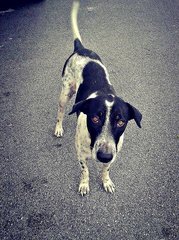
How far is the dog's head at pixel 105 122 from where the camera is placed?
2.75 metres

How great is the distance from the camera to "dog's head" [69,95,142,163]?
9.04ft

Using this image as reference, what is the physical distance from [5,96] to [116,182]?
9.01 feet

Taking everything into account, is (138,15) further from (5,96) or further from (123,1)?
(5,96)

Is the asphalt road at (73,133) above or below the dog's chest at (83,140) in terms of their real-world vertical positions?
below

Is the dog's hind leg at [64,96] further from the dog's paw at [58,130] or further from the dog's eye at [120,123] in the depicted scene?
the dog's eye at [120,123]

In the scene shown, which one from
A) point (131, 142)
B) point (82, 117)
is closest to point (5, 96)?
point (82, 117)

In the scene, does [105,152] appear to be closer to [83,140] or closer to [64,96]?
[83,140]

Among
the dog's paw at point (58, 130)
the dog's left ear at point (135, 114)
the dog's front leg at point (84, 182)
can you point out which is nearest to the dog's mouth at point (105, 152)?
the dog's left ear at point (135, 114)

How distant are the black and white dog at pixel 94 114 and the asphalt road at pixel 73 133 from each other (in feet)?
1.09

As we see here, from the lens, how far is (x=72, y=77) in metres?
4.15

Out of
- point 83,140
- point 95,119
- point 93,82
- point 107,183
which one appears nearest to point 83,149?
point 83,140

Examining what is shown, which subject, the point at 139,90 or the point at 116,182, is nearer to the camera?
the point at 116,182

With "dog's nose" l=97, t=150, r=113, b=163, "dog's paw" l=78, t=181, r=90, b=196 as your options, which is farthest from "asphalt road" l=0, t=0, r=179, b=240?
"dog's nose" l=97, t=150, r=113, b=163

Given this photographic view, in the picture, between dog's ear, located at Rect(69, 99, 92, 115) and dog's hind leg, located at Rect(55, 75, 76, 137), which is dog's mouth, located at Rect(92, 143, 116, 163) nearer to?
dog's ear, located at Rect(69, 99, 92, 115)
